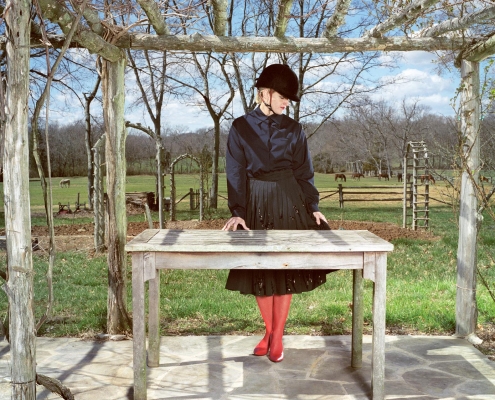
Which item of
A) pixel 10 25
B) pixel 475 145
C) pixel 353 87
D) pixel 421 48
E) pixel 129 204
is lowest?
pixel 129 204

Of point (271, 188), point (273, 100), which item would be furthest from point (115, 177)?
point (273, 100)

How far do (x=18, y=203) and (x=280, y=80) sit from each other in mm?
2266

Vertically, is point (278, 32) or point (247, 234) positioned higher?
point (278, 32)

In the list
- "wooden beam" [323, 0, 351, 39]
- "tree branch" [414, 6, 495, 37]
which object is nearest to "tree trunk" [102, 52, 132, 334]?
"wooden beam" [323, 0, 351, 39]

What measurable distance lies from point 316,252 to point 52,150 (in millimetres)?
34293

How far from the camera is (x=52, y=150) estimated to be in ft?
116

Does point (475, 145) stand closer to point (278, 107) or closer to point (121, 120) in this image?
point (278, 107)

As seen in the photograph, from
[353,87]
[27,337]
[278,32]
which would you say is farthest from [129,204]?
[27,337]

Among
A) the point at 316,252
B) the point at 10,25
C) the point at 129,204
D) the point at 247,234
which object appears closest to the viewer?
the point at 10,25

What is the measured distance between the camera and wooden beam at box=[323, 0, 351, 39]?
160 inches

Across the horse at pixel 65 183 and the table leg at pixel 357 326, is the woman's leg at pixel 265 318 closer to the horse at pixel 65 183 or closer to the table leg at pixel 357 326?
the table leg at pixel 357 326

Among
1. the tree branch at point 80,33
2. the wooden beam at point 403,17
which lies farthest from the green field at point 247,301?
the tree branch at point 80,33

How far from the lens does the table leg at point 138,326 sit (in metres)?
3.55

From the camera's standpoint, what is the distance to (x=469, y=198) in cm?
488
